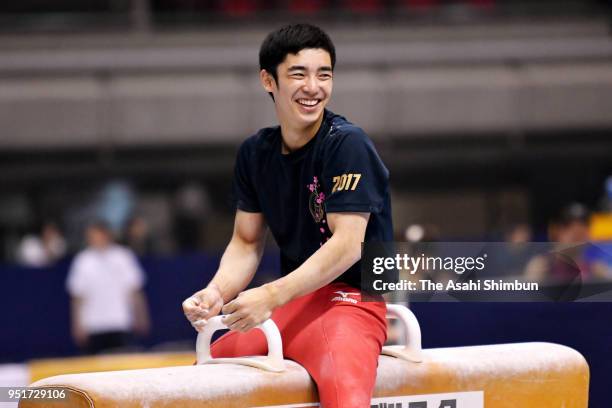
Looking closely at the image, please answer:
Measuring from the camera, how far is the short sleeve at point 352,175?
3566mm

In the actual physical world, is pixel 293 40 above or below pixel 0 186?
above

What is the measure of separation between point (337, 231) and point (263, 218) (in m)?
0.58

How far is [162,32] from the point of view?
15406 mm

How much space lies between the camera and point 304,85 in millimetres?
3682

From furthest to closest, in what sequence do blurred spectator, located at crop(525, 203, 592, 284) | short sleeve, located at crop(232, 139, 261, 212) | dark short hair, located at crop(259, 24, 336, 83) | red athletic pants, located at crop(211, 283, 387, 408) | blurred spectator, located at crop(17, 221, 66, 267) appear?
blurred spectator, located at crop(17, 221, 66, 267) < blurred spectator, located at crop(525, 203, 592, 284) < short sleeve, located at crop(232, 139, 261, 212) < dark short hair, located at crop(259, 24, 336, 83) < red athletic pants, located at crop(211, 283, 387, 408)

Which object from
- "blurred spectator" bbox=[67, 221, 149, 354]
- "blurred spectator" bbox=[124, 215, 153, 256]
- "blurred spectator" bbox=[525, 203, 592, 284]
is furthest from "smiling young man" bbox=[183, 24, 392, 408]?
"blurred spectator" bbox=[124, 215, 153, 256]

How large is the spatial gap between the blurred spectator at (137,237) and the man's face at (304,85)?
31.8 ft

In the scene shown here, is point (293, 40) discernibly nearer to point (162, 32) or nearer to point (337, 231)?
point (337, 231)

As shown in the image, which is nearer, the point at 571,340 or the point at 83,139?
the point at 571,340

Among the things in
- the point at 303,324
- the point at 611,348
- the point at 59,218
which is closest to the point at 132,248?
the point at 59,218

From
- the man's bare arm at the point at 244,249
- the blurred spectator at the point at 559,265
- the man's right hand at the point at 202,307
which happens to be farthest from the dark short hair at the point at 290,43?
the blurred spectator at the point at 559,265

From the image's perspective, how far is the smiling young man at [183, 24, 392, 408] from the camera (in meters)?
3.46

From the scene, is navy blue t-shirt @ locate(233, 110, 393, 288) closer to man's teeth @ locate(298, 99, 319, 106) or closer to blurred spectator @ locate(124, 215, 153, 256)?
man's teeth @ locate(298, 99, 319, 106)

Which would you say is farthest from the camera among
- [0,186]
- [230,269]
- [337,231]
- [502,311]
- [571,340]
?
[0,186]
